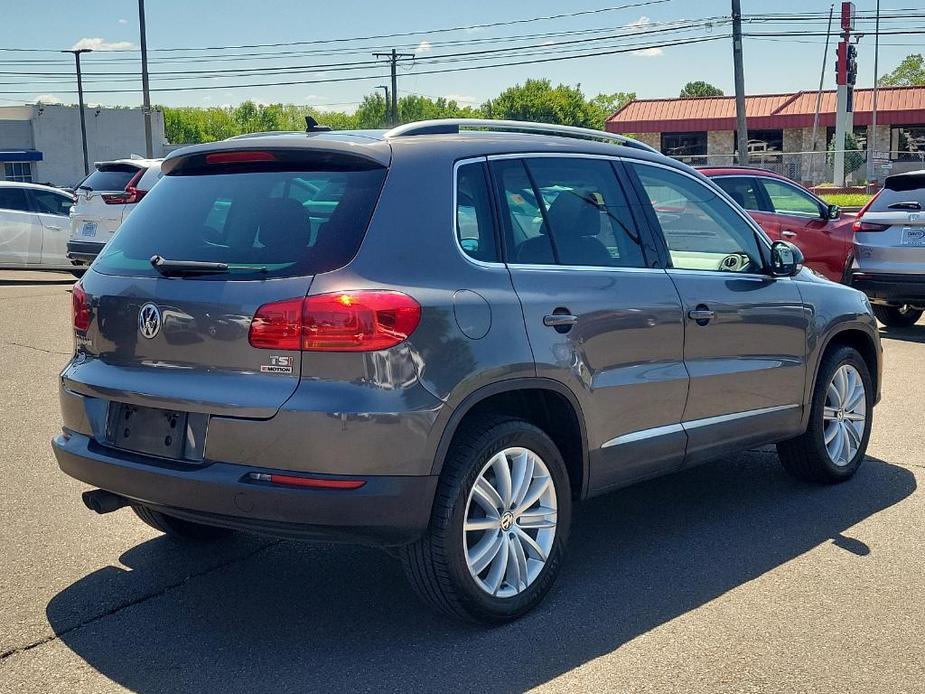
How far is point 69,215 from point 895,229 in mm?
11933

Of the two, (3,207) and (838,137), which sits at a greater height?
(838,137)

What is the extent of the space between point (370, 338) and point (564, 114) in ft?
396

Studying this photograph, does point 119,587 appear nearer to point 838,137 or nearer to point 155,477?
point 155,477

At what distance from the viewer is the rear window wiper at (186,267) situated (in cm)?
397

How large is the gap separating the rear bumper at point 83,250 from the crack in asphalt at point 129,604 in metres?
11.9

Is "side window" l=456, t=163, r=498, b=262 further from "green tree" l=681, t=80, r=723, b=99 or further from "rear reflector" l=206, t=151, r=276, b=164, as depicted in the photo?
"green tree" l=681, t=80, r=723, b=99

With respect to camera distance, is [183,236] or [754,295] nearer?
[183,236]

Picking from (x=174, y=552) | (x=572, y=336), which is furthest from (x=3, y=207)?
(x=572, y=336)

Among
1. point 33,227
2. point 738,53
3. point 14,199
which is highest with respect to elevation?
point 738,53

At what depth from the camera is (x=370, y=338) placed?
Answer: 369 cm

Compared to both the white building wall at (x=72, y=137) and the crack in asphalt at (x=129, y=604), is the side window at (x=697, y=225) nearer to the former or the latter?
the crack in asphalt at (x=129, y=604)

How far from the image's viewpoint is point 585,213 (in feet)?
15.7

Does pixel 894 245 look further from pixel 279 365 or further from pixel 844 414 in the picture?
pixel 279 365

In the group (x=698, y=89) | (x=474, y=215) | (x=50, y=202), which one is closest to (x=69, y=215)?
(x=50, y=202)
